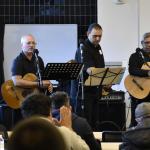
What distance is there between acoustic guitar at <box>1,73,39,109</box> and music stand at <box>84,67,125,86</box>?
732 mm

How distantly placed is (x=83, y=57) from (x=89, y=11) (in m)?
2.47

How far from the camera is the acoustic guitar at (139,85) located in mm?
5938

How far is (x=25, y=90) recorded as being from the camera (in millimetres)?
5324

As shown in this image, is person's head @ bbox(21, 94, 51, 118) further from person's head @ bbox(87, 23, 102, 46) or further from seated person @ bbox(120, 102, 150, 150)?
person's head @ bbox(87, 23, 102, 46)

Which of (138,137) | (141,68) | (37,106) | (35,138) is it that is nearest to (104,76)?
(141,68)

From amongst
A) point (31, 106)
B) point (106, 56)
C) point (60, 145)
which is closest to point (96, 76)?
point (106, 56)

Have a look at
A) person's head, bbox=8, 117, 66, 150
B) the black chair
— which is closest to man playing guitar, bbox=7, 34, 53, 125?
the black chair

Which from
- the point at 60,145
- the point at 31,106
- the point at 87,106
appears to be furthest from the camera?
the point at 87,106

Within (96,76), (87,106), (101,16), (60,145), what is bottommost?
(87,106)

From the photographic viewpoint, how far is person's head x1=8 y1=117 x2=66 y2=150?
2.23 feet

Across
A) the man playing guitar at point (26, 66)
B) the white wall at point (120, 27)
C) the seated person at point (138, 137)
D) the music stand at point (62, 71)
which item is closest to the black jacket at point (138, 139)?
the seated person at point (138, 137)

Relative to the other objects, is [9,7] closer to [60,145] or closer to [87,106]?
[87,106]

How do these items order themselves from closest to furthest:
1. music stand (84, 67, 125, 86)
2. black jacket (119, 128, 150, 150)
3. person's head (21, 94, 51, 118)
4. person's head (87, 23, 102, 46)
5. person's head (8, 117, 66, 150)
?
person's head (8, 117, 66, 150) → person's head (21, 94, 51, 118) → black jacket (119, 128, 150, 150) → music stand (84, 67, 125, 86) → person's head (87, 23, 102, 46)

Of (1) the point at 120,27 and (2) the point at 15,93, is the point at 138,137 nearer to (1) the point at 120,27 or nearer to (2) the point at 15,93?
(2) the point at 15,93
